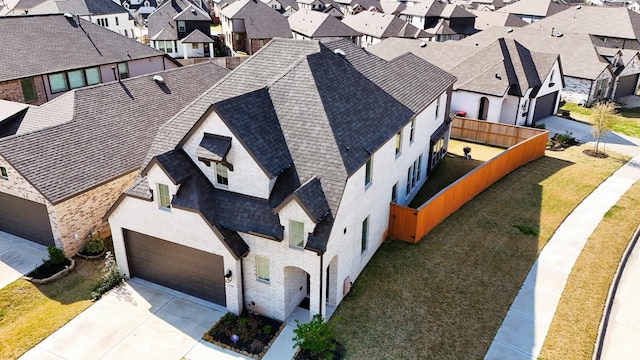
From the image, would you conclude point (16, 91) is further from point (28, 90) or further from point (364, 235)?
point (364, 235)

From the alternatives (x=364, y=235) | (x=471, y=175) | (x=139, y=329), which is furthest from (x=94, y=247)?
(x=471, y=175)

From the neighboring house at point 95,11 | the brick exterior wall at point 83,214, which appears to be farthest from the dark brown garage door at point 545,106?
the neighboring house at point 95,11

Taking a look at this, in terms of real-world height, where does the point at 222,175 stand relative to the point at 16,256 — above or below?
Answer: above

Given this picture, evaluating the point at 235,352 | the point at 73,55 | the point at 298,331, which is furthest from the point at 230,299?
the point at 73,55

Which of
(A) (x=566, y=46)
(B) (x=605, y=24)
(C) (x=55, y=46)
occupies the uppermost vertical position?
(C) (x=55, y=46)

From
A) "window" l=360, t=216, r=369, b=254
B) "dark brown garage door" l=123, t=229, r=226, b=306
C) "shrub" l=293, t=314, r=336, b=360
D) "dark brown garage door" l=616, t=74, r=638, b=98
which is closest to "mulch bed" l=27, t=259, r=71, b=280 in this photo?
"dark brown garage door" l=123, t=229, r=226, b=306

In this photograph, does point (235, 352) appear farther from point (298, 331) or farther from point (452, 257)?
point (452, 257)

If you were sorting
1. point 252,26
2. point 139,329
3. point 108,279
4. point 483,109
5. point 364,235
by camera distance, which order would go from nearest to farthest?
1. point 139,329
2. point 108,279
3. point 364,235
4. point 483,109
5. point 252,26
